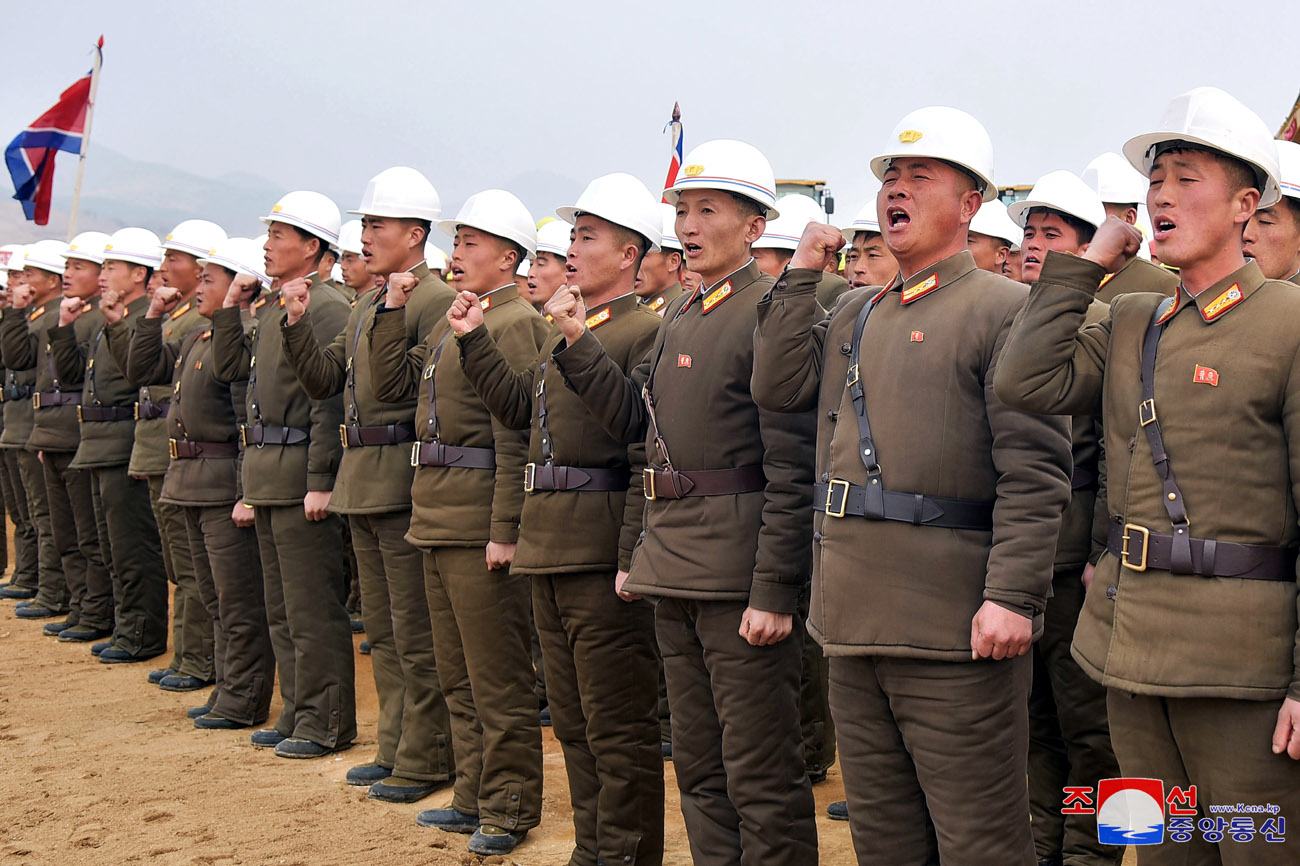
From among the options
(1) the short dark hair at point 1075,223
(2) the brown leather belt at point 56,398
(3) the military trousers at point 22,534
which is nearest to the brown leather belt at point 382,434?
(1) the short dark hair at point 1075,223

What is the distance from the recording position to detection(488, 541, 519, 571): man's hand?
520cm

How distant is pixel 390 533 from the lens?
589cm

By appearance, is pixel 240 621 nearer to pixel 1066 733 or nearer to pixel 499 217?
pixel 499 217

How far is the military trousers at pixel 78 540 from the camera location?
373 inches

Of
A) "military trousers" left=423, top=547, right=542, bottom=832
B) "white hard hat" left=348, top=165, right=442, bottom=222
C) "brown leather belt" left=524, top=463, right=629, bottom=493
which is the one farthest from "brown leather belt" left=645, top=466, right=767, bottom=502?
"white hard hat" left=348, top=165, right=442, bottom=222

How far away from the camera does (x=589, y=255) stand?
493 centimetres

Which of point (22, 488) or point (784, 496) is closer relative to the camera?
point (784, 496)

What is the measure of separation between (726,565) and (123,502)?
20.7ft

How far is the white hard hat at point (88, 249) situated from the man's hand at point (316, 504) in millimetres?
4219

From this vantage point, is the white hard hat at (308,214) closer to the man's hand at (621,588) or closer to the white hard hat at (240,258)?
the white hard hat at (240,258)

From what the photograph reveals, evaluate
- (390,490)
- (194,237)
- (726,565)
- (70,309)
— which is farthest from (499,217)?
(70,309)

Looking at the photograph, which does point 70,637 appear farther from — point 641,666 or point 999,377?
point 999,377

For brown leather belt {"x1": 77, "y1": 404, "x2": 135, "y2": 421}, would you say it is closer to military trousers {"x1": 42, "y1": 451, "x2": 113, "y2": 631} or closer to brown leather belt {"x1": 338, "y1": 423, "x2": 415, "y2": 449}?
military trousers {"x1": 42, "y1": 451, "x2": 113, "y2": 631}

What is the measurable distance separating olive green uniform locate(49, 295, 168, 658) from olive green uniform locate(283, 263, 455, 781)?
10.9ft
